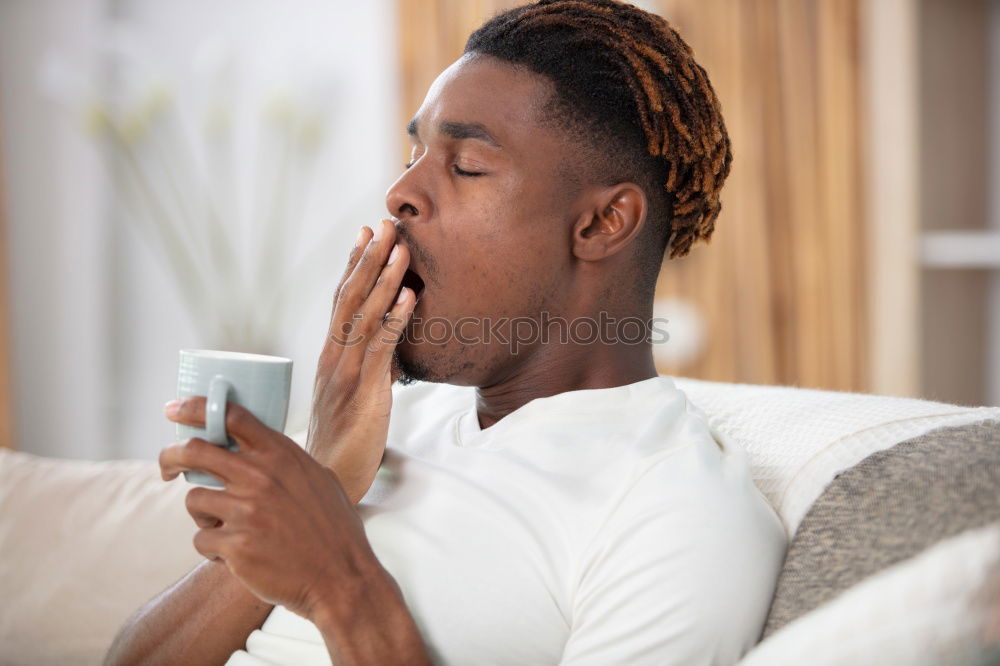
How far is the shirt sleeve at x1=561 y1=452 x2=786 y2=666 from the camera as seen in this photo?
0.89 metres

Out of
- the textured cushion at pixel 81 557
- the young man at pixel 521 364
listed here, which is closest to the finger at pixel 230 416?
the young man at pixel 521 364

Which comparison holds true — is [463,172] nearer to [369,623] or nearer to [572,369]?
[572,369]

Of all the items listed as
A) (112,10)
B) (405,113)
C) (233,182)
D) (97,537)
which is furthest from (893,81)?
(112,10)

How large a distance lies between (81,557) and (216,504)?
670 millimetres

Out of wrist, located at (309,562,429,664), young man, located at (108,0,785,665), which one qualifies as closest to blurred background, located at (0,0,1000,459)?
young man, located at (108,0,785,665)

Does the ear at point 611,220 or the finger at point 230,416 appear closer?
the finger at point 230,416

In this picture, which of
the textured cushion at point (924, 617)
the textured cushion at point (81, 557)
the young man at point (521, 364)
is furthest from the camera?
the textured cushion at point (81, 557)

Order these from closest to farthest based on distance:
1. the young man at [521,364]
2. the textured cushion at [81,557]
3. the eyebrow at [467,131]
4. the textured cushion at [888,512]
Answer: the textured cushion at [888,512] → the young man at [521,364] → the eyebrow at [467,131] → the textured cushion at [81,557]

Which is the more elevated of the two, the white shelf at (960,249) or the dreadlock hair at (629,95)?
the dreadlock hair at (629,95)

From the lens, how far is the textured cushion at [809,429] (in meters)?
1.04

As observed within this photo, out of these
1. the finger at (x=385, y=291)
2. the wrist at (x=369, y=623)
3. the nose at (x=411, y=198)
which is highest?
the nose at (x=411, y=198)

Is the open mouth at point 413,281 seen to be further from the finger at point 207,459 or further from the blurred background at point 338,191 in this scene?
the blurred background at point 338,191

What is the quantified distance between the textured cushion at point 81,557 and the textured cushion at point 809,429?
80cm

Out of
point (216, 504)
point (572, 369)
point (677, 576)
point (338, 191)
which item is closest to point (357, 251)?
point (572, 369)
